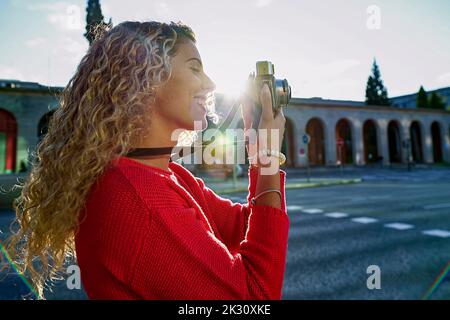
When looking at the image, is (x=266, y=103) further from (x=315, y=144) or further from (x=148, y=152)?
(x=315, y=144)

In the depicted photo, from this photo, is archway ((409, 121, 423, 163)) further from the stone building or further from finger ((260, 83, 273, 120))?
finger ((260, 83, 273, 120))

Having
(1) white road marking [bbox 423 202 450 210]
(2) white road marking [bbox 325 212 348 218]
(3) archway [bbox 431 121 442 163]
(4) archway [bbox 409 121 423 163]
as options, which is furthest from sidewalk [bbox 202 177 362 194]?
(3) archway [bbox 431 121 442 163]

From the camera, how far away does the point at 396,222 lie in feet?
21.9

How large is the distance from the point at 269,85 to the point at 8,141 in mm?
30186

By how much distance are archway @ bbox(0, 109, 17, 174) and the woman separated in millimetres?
28243

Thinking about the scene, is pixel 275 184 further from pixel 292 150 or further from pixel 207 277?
pixel 292 150

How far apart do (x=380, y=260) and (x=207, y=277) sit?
4173mm

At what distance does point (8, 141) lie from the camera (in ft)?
82.0

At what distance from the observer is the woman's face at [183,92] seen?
3.60 feet

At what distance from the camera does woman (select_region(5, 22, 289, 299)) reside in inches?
33.3

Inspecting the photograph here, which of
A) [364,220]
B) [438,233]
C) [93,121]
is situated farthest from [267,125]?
[364,220]

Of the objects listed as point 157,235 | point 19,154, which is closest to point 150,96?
point 157,235

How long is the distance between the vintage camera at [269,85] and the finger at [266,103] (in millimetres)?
16
